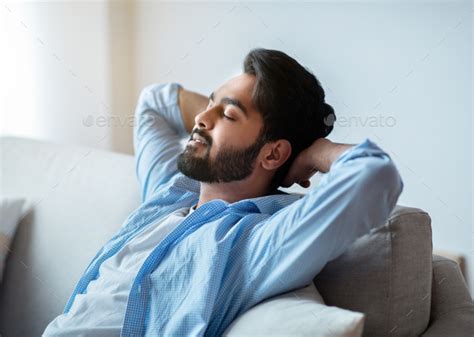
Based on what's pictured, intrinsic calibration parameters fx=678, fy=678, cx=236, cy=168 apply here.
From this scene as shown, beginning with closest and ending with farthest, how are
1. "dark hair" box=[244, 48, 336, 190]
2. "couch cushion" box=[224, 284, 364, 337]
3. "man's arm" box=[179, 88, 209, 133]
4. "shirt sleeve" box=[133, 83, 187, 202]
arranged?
"couch cushion" box=[224, 284, 364, 337]
"dark hair" box=[244, 48, 336, 190]
"shirt sleeve" box=[133, 83, 187, 202]
"man's arm" box=[179, 88, 209, 133]

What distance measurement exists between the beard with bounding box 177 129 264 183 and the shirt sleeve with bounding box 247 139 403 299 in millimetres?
232

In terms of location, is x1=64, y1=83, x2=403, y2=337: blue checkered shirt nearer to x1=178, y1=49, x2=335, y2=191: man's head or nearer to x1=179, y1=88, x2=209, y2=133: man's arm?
x1=178, y1=49, x2=335, y2=191: man's head

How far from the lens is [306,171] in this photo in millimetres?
1387

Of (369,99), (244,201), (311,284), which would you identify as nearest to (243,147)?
(244,201)

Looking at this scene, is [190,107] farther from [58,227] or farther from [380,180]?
[380,180]

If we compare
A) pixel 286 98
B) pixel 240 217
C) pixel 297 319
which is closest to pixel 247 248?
pixel 240 217

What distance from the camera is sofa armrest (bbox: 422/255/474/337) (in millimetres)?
1175

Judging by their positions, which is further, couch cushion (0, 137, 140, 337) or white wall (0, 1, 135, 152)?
white wall (0, 1, 135, 152)

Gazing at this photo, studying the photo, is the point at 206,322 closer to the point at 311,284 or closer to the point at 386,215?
the point at 311,284

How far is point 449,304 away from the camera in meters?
1.25

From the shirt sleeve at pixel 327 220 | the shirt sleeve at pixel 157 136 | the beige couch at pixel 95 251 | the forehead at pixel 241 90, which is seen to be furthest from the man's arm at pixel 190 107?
the shirt sleeve at pixel 327 220

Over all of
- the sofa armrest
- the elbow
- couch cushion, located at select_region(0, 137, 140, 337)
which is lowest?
couch cushion, located at select_region(0, 137, 140, 337)

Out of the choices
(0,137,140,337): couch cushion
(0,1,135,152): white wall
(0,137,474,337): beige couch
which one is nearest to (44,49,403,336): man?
(0,137,474,337): beige couch

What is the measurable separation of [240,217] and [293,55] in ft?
2.62
